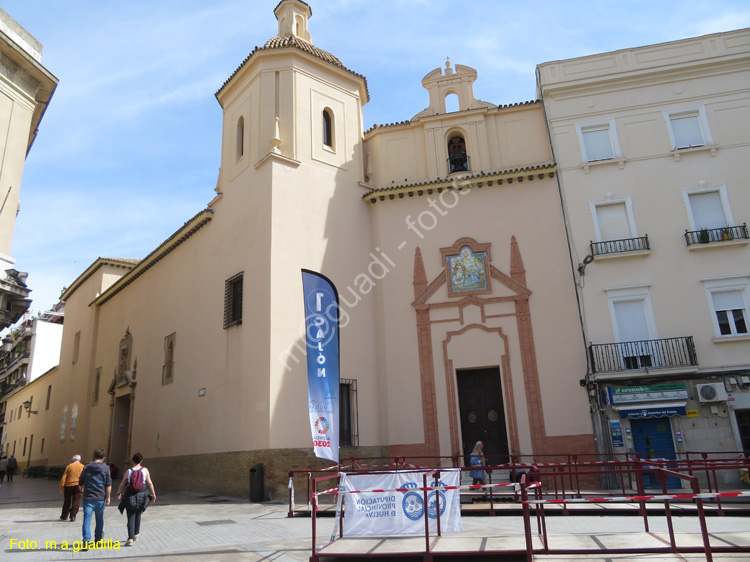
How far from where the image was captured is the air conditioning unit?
53.7 feet

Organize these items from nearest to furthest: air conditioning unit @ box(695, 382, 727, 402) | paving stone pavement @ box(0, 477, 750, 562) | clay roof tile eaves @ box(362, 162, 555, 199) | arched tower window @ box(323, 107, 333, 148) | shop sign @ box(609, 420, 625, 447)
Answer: paving stone pavement @ box(0, 477, 750, 562) → air conditioning unit @ box(695, 382, 727, 402) → shop sign @ box(609, 420, 625, 447) → clay roof tile eaves @ box(362, 162, 555, 199) → arched tower window @ box(323, 107, 333, 148)

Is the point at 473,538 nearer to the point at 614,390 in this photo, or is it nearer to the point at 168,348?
the point at 614,390

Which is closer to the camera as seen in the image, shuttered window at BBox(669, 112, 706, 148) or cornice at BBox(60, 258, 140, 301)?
shuttered window at BBox(669, 112, 706, 148)

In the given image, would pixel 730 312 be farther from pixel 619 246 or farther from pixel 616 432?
pixel 616 432

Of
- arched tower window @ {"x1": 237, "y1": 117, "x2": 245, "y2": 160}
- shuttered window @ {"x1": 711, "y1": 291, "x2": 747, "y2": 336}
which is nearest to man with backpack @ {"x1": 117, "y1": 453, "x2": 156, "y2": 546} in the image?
arched tower window @ {"x1": 237, "y1": 117, "x2": 245, "y2": 160}

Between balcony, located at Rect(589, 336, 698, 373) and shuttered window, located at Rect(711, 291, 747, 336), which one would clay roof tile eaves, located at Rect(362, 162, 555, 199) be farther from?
shuttered window, located at Rect(711, 291, 747, 336)

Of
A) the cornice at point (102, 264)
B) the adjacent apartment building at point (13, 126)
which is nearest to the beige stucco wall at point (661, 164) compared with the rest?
the adjacent apartment building at point (13, 126)

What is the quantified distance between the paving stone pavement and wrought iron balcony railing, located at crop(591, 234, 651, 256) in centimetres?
955

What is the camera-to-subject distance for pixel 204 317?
2048 cm

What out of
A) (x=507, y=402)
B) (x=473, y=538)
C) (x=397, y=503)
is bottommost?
(x=473, y=538)

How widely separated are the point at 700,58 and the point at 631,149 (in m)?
3.89

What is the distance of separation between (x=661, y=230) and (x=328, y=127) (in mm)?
11464

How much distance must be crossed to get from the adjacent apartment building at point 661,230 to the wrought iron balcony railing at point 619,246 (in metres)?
0.04

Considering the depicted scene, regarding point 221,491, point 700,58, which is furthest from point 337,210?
point 700,58
